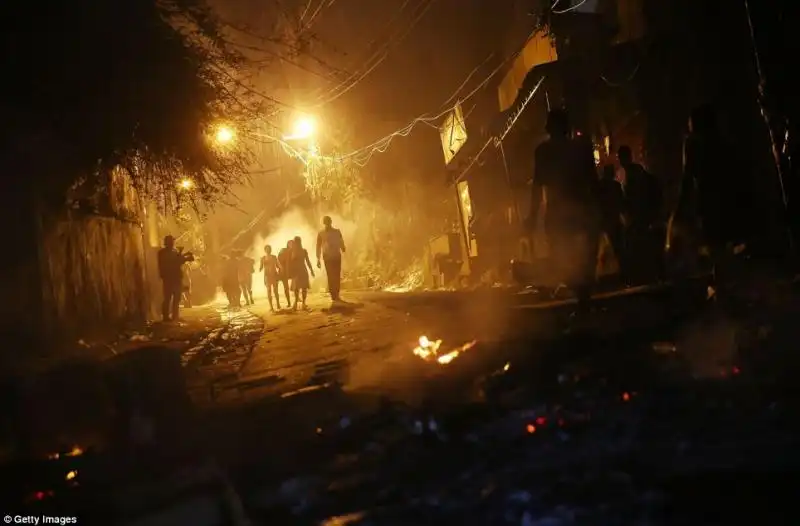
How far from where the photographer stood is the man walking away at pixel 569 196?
6.79 metres

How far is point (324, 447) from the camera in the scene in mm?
4281

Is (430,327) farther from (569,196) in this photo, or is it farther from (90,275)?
(90,275)

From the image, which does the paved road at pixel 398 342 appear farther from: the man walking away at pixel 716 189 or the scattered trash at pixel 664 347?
the man walking away at pixel 716 189

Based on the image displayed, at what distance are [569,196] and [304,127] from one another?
14.6 meters

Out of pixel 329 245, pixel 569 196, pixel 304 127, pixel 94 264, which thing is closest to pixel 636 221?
pixel 569 196

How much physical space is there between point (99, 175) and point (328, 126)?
2358cm

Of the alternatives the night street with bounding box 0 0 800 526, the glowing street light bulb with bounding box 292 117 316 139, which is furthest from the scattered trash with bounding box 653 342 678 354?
the glowing street light bulb with bounding box 292 117 316 139

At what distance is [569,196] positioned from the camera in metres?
6.83

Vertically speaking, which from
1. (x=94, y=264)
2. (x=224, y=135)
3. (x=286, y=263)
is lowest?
A: (x=94, y=264)

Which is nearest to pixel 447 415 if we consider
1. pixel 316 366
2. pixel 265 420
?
pixel 265 420

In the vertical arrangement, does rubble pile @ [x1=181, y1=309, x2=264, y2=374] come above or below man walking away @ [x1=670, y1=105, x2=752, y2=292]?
below

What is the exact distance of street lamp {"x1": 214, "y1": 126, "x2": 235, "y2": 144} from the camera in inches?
389

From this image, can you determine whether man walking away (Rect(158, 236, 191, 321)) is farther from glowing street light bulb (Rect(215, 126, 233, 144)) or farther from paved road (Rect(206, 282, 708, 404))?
glowing street light bulb (Rect(215, 126, 233, 144))

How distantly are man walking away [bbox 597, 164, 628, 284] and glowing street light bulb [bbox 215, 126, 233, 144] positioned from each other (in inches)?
218
